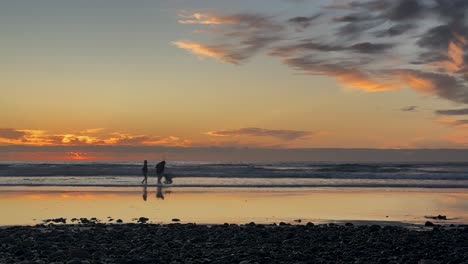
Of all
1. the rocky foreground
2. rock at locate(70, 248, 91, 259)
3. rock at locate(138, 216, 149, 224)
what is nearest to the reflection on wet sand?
rock at locate(138, 216, 149, 224)

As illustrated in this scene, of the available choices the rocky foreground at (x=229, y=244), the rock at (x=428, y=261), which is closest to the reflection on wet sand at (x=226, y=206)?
the rocky foreground at (x=229, y=244)

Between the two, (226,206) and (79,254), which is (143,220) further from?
(79,254)

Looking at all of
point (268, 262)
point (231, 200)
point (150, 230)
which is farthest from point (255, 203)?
point (268, 262)

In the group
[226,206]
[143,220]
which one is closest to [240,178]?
[226,206]

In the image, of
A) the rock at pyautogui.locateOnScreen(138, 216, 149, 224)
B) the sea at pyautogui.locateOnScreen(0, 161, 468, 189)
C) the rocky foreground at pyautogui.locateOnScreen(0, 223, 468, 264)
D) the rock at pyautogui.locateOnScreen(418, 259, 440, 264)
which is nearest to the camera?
the rock at pyautogui.locateOnScreen(418, 259, 440, 264)

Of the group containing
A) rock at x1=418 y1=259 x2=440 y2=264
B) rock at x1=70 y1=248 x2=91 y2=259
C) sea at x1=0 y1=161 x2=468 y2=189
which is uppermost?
sea at x1=0 y1=161 x2=468 y2=189

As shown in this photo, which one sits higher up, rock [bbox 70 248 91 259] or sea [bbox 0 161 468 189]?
sea [bbox 0 161 468 189]

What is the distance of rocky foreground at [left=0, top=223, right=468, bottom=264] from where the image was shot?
36.8 ft

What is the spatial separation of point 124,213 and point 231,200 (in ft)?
21.4

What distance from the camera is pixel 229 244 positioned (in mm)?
13047

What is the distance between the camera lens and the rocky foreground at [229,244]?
11.2 m

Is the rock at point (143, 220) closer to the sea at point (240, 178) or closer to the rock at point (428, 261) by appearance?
the rock at point (428, 261)

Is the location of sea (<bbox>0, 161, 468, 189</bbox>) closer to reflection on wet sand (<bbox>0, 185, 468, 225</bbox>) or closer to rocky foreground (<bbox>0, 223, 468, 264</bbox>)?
reflection on wet sand (<bbox>0, 185, 468, 225</bbox>)

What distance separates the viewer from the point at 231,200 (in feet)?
83.7
